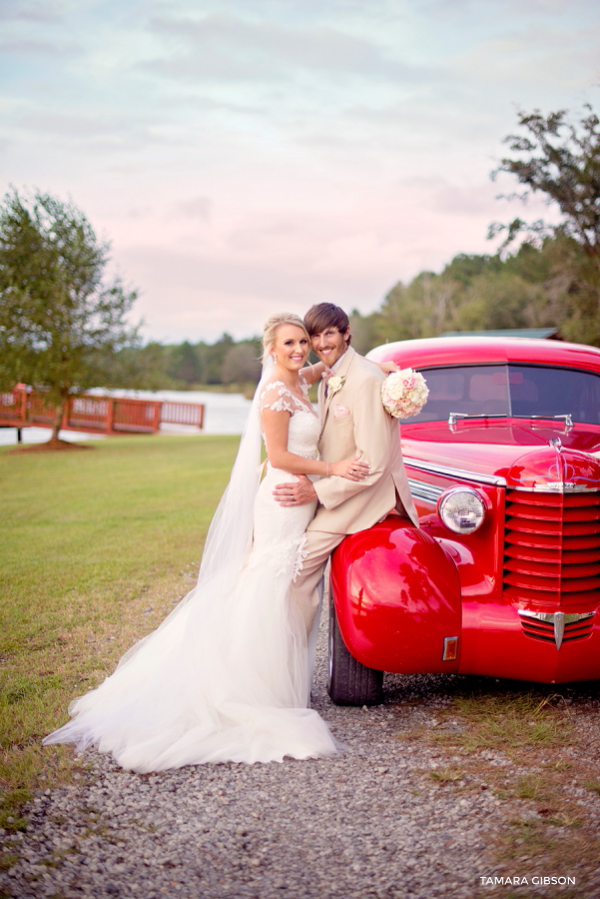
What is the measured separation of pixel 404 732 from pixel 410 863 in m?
1.04

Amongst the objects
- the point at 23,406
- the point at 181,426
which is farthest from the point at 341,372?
the point at 181,426

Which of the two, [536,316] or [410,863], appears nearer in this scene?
[410,863]

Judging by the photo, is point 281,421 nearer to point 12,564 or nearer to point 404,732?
point 404,732

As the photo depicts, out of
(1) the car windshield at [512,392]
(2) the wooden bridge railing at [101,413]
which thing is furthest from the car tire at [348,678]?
(2) the wooden bridge railing at [101,413]

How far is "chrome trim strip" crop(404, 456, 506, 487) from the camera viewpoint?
3536 millimetres

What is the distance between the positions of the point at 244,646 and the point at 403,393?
4.81ft

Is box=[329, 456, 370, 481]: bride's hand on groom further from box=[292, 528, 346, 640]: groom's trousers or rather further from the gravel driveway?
the gravel driveway

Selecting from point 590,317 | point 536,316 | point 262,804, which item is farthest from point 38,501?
point 536,316

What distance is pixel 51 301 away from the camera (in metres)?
20.2

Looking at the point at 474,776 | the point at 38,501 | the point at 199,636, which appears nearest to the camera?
the point at 474,776

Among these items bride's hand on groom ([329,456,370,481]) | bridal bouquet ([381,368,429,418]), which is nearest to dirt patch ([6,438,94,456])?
bride's hand on groom ([329,456,370,481])

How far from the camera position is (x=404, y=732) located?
349 centimetres

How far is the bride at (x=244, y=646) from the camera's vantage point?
10.7 ft

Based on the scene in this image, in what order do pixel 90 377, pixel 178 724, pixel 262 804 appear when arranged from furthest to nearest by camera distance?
1. pixel 90 377
2. pixel 178 724
3. pixel 262 804
